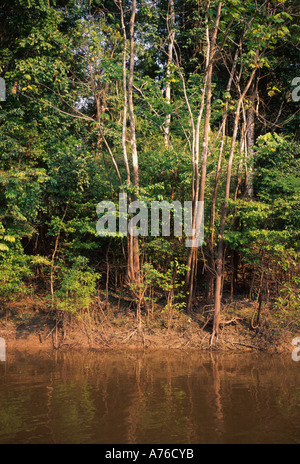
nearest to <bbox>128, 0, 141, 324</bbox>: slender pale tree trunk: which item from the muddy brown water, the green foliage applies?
the green foliage

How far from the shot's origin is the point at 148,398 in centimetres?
705

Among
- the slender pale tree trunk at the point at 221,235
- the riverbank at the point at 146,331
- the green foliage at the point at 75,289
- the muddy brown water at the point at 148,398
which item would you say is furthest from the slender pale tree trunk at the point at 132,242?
the slender pale tree trunk at the point at 221,235

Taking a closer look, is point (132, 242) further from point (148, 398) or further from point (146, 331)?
point (148, 398)

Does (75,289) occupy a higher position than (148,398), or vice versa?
(75,289)

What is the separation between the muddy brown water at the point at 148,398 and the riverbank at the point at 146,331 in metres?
0.39

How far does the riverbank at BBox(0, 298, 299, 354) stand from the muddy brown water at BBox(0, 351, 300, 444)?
39cm

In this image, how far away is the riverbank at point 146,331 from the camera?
999cm

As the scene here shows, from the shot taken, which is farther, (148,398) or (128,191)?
(128,191)

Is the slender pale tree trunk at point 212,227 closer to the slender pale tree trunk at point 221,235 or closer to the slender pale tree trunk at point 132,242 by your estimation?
the slender pale tree trunk at point 221,235

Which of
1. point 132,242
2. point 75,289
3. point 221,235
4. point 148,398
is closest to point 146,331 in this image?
point 75,289

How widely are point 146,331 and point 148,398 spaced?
11.3ft

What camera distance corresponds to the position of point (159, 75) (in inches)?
762

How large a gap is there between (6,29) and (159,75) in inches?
351
